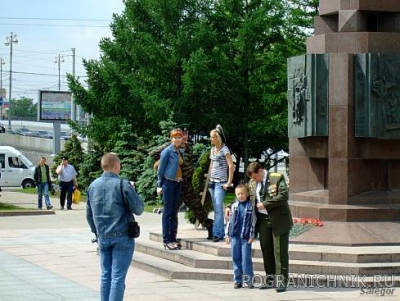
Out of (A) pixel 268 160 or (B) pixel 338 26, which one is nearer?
(B) pixel 338 26

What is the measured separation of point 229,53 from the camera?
41.6 m

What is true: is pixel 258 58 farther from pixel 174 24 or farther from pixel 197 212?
pixel 197 212

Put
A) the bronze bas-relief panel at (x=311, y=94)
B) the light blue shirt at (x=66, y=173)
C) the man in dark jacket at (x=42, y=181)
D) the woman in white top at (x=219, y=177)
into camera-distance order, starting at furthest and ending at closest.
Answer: the man in dark jacket at (x=42, y=181) → the light blue shirt at (x=66, y=173) → the bronze bas-relief panel at (x=311, y=94) → the woman in white top at (x=219, y=177)

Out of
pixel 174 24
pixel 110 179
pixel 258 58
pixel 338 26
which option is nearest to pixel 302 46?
pixel 258 58

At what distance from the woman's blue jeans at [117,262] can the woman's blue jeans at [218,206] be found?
476 centimetres

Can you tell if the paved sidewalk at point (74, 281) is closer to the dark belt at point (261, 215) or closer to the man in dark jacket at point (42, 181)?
the dark belt at point (261, 215)

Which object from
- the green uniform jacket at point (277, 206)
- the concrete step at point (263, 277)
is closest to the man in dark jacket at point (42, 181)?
the concrete step at point (263, 277)

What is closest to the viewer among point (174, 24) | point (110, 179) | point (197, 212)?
point (110, 179)

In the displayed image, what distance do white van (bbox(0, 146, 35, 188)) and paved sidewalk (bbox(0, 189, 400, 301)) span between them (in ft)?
90.5

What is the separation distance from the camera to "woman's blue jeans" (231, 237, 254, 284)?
12242mm

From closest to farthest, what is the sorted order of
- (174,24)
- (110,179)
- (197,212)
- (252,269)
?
(110,179) → (252,269) → (197,212) → (174,24)

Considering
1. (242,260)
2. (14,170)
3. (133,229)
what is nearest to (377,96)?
(242,260)

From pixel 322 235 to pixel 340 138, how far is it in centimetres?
175

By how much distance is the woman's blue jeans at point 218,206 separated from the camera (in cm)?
1460
